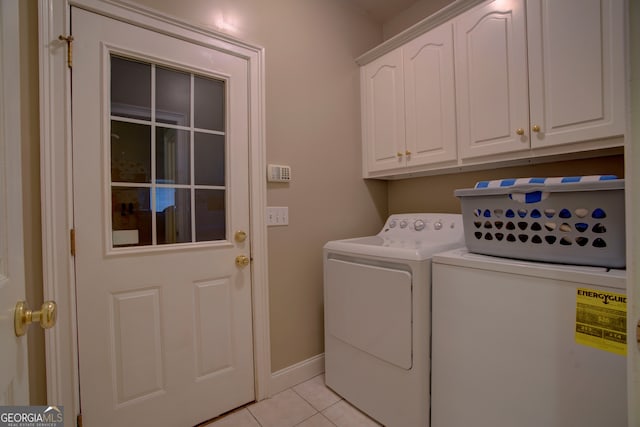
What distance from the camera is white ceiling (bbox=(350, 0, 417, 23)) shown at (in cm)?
221

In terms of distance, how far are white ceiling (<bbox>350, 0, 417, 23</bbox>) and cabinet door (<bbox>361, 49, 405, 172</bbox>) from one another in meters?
0.50

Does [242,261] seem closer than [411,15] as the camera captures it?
Yes

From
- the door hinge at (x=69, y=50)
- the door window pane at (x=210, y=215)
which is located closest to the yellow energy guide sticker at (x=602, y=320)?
the door window pane at (x=210, y=215)

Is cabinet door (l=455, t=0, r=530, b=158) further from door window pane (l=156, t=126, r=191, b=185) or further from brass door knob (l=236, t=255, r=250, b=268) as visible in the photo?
door window pane (l=156, t=126, r=191, b=185)

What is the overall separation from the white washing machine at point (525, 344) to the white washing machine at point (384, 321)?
8cm

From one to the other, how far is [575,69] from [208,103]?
1819 mm

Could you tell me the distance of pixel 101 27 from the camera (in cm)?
129

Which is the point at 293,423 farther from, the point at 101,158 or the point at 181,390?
the point at 101,158

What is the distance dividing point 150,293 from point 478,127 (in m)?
1.98

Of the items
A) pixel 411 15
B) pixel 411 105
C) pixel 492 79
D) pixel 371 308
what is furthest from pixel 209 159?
pixel 411 15

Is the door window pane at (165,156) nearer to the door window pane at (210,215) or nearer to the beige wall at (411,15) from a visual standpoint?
the door window pane at (210,215)

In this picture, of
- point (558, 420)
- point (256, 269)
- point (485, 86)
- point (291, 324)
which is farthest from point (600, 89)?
point (291, 324)

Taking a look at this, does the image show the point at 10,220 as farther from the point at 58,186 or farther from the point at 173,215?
the point at 173,215

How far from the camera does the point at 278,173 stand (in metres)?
1.80
